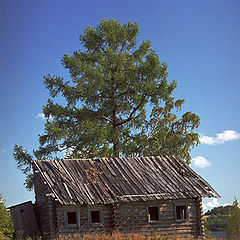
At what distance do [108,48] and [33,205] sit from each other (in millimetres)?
16659

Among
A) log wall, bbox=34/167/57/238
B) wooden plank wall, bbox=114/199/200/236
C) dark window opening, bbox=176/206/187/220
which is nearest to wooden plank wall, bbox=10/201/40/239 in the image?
log wall, bbox=34/167/57/238

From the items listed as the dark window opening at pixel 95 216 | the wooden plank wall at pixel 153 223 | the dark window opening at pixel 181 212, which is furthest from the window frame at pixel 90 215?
the dark window opening at pixel 181 212

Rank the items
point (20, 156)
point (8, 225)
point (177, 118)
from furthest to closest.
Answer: point (177, 118)
point (20, 156)
point (8, 225)

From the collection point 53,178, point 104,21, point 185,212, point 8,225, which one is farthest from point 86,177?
point 104,21

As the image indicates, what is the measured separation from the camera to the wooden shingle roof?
78.7ft

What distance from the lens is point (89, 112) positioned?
36500mm

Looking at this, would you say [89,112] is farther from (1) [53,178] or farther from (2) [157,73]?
(1) [53,178]

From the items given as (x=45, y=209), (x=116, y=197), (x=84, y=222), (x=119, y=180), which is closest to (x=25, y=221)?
(x=45, y=209)

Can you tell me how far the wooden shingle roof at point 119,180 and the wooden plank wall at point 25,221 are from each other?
10.5 feet

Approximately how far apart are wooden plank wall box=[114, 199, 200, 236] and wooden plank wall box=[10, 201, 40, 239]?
217 inches

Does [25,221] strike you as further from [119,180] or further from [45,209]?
[119,180]

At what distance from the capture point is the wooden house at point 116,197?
23625 millimetres

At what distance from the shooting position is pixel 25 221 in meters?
26.0

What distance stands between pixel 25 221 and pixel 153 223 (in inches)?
331
